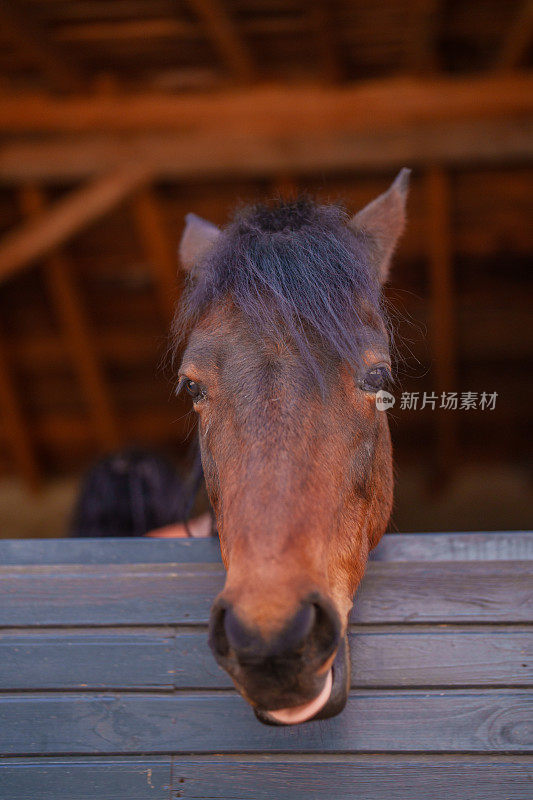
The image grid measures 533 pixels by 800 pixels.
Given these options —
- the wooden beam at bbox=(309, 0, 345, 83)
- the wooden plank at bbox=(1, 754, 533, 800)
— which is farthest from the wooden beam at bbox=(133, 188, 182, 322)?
the wooden plank at bbox=(1, 754, 533, 800)

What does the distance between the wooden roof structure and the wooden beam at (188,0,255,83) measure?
15mm

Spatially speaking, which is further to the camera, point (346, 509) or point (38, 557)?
point (38, 557)

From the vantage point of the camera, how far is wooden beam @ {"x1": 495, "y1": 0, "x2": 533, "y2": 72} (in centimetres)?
408

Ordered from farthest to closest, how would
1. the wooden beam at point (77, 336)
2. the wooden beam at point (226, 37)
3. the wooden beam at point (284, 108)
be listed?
the wooden beam at point (77, 336) < the wooden beam at point (284, 108) < the wooden beam at point (226, 37)

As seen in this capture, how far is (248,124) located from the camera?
502cm

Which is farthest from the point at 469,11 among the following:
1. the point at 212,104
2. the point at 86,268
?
the point at 86,268

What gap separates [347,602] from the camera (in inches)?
58.0

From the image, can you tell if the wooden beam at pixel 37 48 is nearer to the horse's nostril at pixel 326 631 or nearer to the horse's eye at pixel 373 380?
the horse's eye at pixel 373 380

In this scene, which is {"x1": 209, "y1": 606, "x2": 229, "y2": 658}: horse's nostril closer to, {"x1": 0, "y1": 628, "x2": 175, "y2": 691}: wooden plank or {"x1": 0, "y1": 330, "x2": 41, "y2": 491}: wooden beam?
{"x1": 0, "y1": 628, "x2": 175, "y2": 691}: wooden plank

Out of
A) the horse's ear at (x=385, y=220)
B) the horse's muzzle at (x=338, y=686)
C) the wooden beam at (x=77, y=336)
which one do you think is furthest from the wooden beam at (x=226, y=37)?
the horse's muzzle at (x=338, y=686)

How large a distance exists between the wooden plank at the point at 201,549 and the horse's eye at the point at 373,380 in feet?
2.07

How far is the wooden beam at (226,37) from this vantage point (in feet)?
13.2

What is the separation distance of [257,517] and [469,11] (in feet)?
14.5

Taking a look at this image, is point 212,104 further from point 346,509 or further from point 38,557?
Result: point 346,509
